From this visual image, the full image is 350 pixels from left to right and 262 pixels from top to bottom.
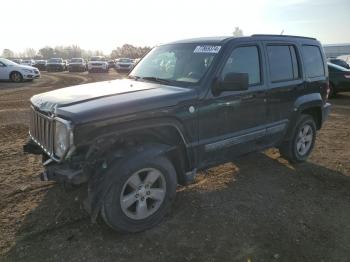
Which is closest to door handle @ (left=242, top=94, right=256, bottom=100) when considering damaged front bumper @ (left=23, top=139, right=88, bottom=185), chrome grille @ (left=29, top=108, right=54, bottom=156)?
damaged front bumper @ (left=23, top=139, right=88, bottom=185)

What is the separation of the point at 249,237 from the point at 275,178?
1.89 metres

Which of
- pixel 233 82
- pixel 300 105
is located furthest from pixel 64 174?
pixel 300 105

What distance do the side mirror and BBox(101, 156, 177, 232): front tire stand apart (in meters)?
1.09

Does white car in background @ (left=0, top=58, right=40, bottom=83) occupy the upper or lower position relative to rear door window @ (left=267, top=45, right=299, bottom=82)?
lower

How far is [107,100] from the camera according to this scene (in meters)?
3.71

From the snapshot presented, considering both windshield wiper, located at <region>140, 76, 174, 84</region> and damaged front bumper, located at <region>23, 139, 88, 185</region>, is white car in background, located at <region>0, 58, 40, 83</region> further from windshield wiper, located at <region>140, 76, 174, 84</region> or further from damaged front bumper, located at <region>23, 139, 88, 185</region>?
damaged front bumper, located at <region>23, 139, 88, 185</region>

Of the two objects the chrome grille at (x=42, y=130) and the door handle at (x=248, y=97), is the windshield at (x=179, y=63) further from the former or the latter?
the chrome grille at (x=42, y=130)

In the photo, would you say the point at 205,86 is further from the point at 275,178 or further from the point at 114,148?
the point at 275,178

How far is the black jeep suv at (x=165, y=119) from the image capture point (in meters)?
3.54

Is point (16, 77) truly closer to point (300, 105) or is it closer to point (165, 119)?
point (300, 105)

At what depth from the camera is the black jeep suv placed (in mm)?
3541

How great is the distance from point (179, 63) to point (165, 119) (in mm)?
1131

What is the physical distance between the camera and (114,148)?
12.4 feet

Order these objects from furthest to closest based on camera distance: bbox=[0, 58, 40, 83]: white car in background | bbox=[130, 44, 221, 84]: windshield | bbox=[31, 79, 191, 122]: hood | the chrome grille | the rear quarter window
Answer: bbox=[0, 58, 40, 83]: white car in background → the rear quarter window → bbox=[130, 44, 221, 84]: windshield → the chrome grille → bbox=[31, 79, 191, 122]: hood
